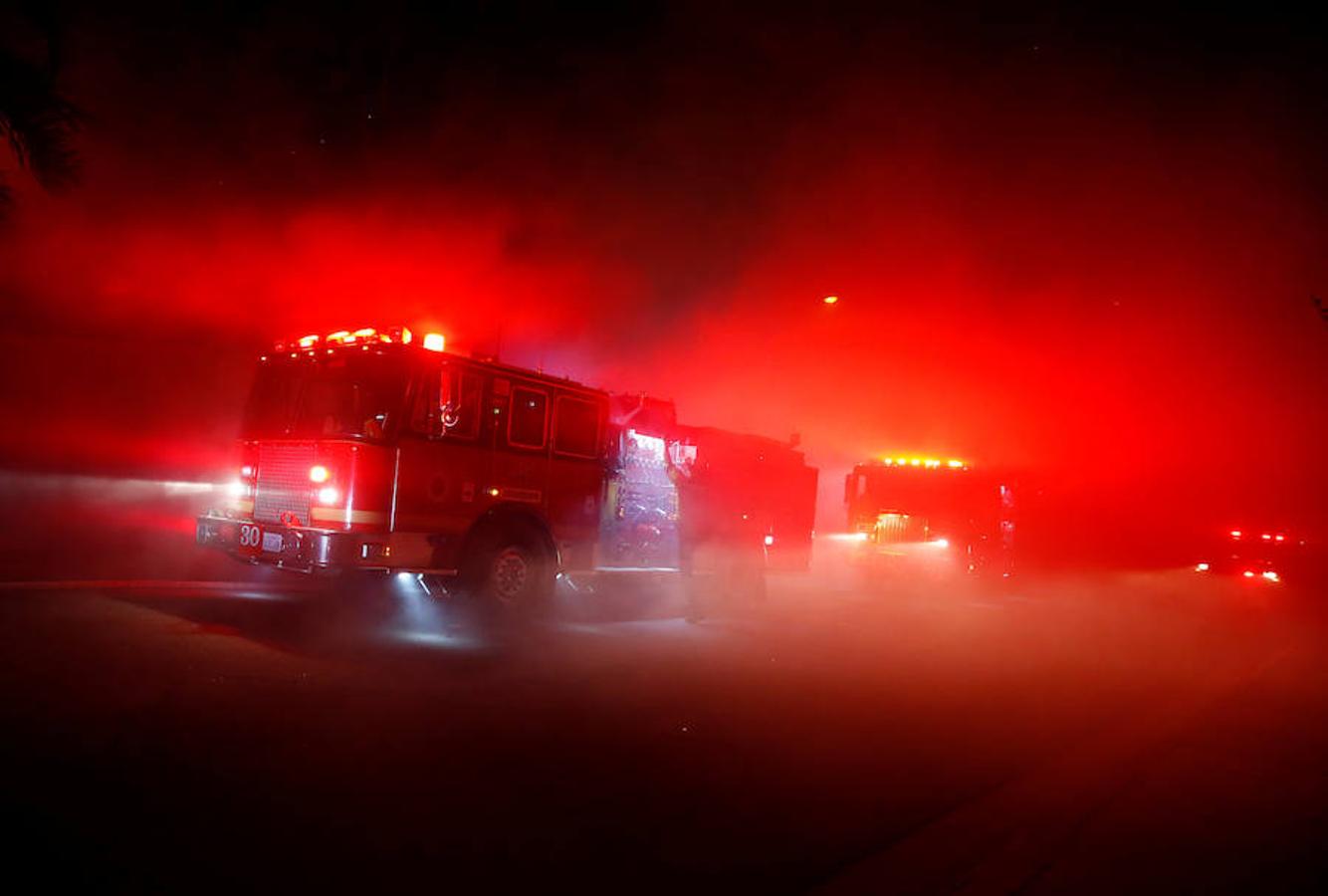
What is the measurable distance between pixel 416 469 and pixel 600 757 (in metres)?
3.71

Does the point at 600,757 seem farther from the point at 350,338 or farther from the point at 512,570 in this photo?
the point at 350,338

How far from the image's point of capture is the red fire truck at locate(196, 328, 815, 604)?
775 centimetres

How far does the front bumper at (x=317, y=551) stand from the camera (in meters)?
7.52

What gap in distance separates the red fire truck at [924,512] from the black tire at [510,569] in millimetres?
9473

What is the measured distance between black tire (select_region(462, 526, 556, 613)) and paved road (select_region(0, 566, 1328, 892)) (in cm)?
30

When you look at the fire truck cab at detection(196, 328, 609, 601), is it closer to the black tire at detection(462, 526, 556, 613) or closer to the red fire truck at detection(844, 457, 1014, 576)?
the black tire at detection(462, 526, 556, 613)

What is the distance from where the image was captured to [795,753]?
18.3 ft

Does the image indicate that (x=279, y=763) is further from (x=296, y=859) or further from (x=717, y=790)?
(x=717, y=790)

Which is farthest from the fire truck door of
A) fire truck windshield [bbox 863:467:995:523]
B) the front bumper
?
fire truck windshield [bbox 863:467:995:523]

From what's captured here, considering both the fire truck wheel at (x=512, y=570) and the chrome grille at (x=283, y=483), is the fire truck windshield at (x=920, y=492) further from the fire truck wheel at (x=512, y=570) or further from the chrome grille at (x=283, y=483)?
the chrome grille at (x=283, y=483)

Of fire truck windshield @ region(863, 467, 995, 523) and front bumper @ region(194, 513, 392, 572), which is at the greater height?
fire truck windshield @ region(863, 467, 995, 523)

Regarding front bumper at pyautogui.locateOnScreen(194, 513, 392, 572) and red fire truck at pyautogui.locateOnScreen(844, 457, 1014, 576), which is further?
red fire truck at pyautogui.locateOnScreen(844, 457, 1014, 576)

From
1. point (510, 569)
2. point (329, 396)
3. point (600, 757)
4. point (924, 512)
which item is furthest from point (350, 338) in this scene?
point (924, 512)

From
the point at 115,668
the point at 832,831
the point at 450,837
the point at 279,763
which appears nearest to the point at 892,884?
the point at 832,831
